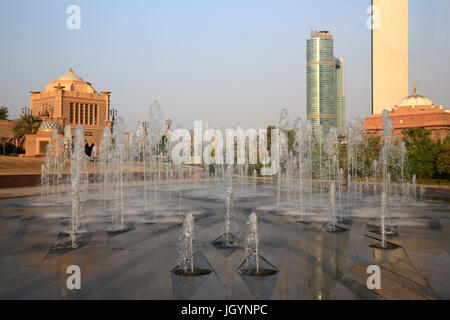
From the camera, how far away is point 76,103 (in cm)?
6719

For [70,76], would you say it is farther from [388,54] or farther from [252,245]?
[252,245]

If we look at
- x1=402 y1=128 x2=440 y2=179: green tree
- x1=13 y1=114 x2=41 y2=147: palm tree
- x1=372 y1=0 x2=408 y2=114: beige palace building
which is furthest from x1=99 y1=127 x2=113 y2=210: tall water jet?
x1=372 y1=0 x2=408 y2=114: beige palace building

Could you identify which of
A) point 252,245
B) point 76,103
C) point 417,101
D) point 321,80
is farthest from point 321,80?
point 252,245

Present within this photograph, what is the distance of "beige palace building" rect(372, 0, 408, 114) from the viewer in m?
76.2

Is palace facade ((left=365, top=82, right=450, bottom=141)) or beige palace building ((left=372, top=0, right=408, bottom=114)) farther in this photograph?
beige palace building ((left=372, top=0, right=408, bottom=114))

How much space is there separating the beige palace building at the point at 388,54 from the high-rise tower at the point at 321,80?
64.7 m

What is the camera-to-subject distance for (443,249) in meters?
6.64

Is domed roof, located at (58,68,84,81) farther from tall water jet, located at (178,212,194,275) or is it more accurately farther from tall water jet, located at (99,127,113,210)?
tall water jet, located at (178,212,194,275)

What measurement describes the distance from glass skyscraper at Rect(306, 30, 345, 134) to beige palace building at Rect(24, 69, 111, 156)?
9803 cm

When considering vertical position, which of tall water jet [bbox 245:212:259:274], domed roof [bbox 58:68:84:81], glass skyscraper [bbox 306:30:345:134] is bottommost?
tall water jet [bbox 245:212:259:274]

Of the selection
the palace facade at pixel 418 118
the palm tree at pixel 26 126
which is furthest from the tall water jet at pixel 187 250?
the palm tree at pixel 26 126

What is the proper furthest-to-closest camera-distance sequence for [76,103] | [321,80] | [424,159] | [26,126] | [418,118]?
[321,80] → [76,103] → [418,118] → [26,126] → [424,159]
